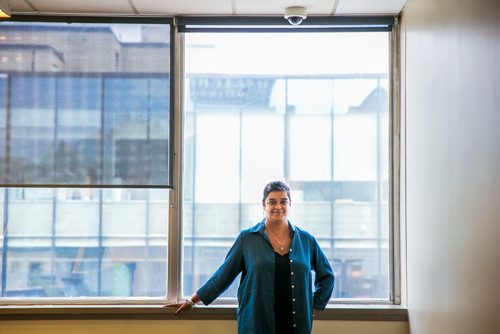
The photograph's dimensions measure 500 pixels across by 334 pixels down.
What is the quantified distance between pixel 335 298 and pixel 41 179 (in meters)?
2.03

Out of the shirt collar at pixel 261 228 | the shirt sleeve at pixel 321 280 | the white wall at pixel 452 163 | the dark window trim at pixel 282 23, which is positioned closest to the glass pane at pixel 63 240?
the shirt collar at pixel 261 228

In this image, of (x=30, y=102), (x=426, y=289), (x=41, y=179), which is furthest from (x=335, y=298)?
(x=30, y=102)

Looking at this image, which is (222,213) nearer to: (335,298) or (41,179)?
(335,298)

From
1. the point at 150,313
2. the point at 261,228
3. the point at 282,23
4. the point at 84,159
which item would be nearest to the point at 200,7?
the point at 282,23

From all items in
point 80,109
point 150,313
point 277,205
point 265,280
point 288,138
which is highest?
point 80,109

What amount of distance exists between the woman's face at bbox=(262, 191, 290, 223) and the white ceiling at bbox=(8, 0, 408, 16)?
1.18 meters

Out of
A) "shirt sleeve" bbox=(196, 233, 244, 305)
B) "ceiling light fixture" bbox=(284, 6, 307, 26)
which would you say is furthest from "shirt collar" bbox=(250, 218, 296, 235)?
"ceiling light fixture" bbox=(284, 6, 307, 26)

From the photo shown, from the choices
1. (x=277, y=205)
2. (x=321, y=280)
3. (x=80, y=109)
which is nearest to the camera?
(x=277, y=205)

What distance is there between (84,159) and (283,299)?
1.56 metres

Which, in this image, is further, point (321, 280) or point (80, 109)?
point (80, 109)

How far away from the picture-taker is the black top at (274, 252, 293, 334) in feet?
11.7

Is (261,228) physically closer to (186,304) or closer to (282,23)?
(186,304)

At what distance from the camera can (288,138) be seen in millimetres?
4262

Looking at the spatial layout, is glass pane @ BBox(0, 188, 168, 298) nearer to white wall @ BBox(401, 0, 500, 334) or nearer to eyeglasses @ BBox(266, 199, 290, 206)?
eyeglasses @ BBox(266, 199, 290, 206)
